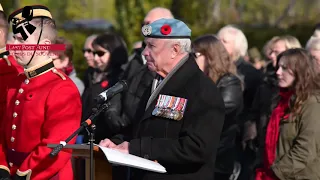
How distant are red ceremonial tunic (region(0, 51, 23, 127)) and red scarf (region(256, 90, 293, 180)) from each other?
2154 mm

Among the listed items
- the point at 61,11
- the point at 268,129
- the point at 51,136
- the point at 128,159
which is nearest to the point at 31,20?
the point at 51,136

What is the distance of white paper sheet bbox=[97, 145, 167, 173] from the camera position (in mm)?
4539

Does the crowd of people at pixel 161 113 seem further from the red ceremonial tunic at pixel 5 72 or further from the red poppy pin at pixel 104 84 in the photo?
the red poppy pin at pixel 104 84

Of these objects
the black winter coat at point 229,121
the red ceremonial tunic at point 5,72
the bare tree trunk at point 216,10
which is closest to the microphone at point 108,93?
the red ceremonial tunic at point 5,72

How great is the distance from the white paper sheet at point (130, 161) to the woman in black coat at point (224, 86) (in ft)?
9.13

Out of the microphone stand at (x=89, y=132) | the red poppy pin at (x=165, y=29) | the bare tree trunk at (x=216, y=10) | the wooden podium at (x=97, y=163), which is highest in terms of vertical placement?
the red poppy pin at (x=165, y=29)

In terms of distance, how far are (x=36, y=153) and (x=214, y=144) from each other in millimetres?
1190

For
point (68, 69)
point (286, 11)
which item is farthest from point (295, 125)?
point (286, 11)

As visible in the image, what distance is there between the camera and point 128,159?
4.68 m

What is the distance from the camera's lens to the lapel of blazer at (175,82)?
5.15 metres

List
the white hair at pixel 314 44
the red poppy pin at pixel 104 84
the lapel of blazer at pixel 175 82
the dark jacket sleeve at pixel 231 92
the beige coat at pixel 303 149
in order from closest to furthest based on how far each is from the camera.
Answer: the lapel of blazer at pixel 175 82, the beige coat at pixel 303 149, the white hair at pixel 314 44, the dark jacket sleeve at pixel 231 92, the red poppy pin at pixel 104 84

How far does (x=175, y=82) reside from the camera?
5160 millimetres

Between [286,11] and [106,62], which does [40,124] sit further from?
[286,11]

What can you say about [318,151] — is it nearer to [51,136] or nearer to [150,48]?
[150,48]
